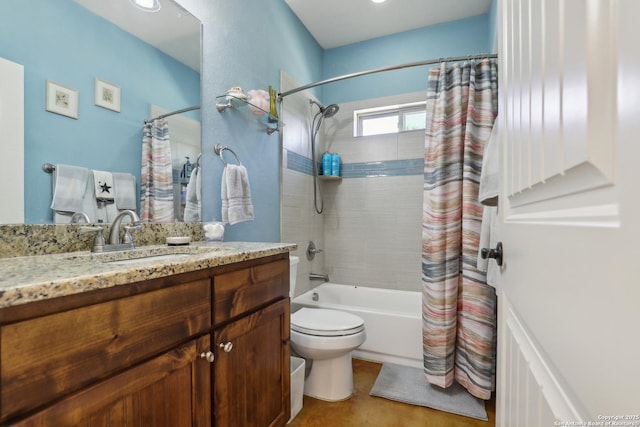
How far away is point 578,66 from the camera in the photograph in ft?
1.12

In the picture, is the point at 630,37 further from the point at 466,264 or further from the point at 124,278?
the point at 466,264

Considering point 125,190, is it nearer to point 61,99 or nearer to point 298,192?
point 61,99

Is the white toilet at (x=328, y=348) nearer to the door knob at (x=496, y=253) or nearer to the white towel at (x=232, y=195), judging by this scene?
the white towel at (x=232, y=195)

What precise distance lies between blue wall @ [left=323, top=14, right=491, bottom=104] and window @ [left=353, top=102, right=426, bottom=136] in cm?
14

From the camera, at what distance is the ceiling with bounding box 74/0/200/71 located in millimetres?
1204

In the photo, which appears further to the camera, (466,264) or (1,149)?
(466,264)

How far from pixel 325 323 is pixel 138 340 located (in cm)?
123

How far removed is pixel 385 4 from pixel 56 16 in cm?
220

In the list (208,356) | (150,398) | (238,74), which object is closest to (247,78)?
(238,74)

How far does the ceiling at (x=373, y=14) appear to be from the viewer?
2354 millimetres

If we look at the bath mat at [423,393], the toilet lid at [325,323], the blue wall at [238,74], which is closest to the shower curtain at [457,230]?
the bath mat at [423,393]

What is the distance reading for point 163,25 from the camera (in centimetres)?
141

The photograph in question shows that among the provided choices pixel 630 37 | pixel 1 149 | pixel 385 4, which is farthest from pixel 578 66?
pixel 385 4

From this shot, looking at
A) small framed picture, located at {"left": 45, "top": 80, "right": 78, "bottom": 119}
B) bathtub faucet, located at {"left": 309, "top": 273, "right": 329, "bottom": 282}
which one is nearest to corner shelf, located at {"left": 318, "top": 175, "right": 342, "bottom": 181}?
bathtub faucet, located at {"left": 309, "top": 273, "right": 329, "bottom": 282}
